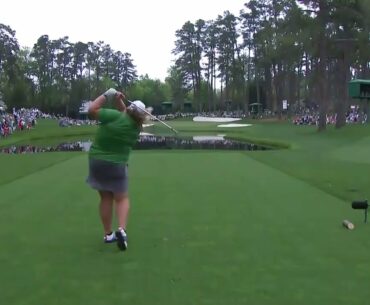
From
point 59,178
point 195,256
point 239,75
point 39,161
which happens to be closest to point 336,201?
point 195,256

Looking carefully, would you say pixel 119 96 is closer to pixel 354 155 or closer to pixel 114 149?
pixel 114 149

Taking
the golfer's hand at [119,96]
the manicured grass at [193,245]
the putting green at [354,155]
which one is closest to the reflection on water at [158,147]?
the putting green at [354,155]

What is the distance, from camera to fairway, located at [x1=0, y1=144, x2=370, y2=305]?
182 inches

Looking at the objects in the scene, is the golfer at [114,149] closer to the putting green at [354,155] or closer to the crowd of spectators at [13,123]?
the putting green at [354,155]

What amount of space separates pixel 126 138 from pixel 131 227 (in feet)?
5.58

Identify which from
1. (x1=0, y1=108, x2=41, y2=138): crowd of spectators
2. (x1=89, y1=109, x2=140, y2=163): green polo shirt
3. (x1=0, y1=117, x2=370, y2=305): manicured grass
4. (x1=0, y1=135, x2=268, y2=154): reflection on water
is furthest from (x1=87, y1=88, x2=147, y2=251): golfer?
(x1=0, y1=108, x2=41, y2=138): crowd of spectators

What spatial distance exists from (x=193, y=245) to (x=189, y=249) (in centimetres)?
19

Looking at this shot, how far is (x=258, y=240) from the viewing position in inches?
257

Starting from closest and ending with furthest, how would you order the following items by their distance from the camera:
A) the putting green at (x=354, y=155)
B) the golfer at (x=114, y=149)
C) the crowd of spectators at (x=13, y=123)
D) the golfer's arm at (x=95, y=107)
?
the golfer's arm at (x=95, y=107)
the golfer at (x=114, y=149)
the putting green at (x=354, y=155)
the crowd of spectators at (x=13, y=123)

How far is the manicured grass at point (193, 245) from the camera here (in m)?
4.64

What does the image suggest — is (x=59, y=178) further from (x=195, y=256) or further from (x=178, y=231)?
(x=195, y=256)

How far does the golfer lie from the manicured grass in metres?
0.46


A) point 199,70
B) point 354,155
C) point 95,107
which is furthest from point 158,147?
point 199,70

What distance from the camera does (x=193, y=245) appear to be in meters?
6.30
